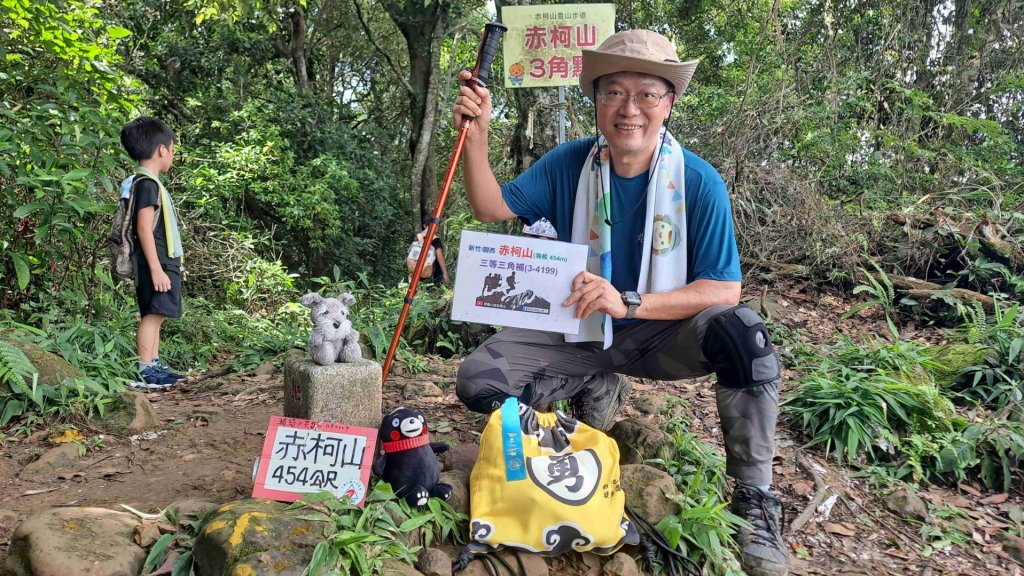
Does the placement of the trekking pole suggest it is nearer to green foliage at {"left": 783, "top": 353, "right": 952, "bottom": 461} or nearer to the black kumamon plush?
the black kumamon plush

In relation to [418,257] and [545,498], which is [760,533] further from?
[418,257]

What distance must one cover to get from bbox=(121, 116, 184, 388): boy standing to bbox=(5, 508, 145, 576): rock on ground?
2.23 metres

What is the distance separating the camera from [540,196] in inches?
120

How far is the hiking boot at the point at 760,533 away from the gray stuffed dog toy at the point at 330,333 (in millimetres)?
1569

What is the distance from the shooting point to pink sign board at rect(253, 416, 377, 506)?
2.28 metres

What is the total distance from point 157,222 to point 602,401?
3.03 metres

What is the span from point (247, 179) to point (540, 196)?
272 inches

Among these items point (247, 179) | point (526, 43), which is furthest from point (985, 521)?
point (247, 179)

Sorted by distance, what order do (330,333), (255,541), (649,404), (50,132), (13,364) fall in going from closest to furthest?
(255,541), (330,333), (13,364), (649,404), (50,132)

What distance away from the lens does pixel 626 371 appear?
287 centimetres

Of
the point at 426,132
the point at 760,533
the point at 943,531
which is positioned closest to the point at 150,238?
the point at 760,533

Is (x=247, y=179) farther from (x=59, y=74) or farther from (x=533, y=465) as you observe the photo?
(x=533, y=465)

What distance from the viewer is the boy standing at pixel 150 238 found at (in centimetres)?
422

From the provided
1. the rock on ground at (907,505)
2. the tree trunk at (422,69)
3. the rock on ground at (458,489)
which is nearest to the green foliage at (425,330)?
the rock on ground at (458,489)
